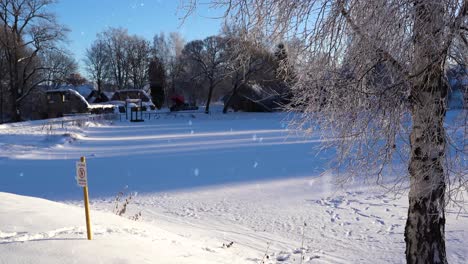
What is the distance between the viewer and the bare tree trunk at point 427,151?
368 cm

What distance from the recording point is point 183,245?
5.32 meters

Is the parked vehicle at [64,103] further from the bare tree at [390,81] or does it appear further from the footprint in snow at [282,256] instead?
the bare tree at [390,81]

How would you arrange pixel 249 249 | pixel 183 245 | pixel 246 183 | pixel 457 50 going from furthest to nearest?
pixel 246 183 → pixel 249 249 → pixel 183 245 → pixel 457 50

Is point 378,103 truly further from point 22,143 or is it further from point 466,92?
point 22,143

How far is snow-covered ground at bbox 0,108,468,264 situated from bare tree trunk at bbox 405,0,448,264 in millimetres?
1634

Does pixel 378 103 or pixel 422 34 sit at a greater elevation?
pixel 422 34

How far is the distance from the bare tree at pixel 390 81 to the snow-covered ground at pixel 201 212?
1602mm

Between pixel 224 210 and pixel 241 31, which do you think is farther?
pixel 224 210

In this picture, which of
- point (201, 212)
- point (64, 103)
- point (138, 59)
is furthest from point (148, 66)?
point (201, 212)

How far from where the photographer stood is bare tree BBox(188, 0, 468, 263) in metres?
3.54

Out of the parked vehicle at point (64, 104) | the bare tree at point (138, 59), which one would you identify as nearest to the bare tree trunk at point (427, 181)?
the parked vehicle at point (64, 104)

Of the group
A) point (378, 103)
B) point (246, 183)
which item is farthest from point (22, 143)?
point (378, 103)

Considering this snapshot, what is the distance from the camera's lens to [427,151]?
163 inches

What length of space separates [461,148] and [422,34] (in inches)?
54.7
